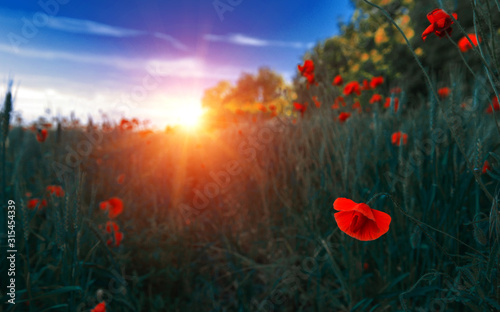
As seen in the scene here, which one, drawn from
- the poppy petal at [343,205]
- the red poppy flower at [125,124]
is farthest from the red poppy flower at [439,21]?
the red poppy flower at [125,124]

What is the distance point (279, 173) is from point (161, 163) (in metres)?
1.84

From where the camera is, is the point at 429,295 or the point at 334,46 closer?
the point at 429,295

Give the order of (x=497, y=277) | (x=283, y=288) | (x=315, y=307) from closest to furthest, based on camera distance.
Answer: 1. (x=497, y=277)
2. (x=315, y=307)
3. (x=283, y=288)

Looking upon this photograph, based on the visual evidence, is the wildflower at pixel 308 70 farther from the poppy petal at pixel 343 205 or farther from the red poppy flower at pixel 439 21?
the poppy petal at pixel 343 205

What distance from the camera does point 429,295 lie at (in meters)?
1.10

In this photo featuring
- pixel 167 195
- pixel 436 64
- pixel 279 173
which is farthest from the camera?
pixel 436 64

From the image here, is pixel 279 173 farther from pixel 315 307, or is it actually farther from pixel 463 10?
pixel 463 10

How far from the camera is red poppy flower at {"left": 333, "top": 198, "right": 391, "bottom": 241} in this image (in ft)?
2.26

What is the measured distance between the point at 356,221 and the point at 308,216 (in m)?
1.00

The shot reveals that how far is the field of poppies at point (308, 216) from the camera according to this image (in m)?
0.87

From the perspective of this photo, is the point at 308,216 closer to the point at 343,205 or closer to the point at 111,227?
the point at 343,205

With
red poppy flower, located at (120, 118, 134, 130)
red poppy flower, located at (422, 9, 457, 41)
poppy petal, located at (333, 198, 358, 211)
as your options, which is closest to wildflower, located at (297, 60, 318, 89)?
red poppy flower, located at (422, 9, 457, 41)

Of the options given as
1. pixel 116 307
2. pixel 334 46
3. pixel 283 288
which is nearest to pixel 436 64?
pixel 283 288

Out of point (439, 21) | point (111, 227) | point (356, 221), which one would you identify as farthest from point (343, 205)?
point (111, 227)
